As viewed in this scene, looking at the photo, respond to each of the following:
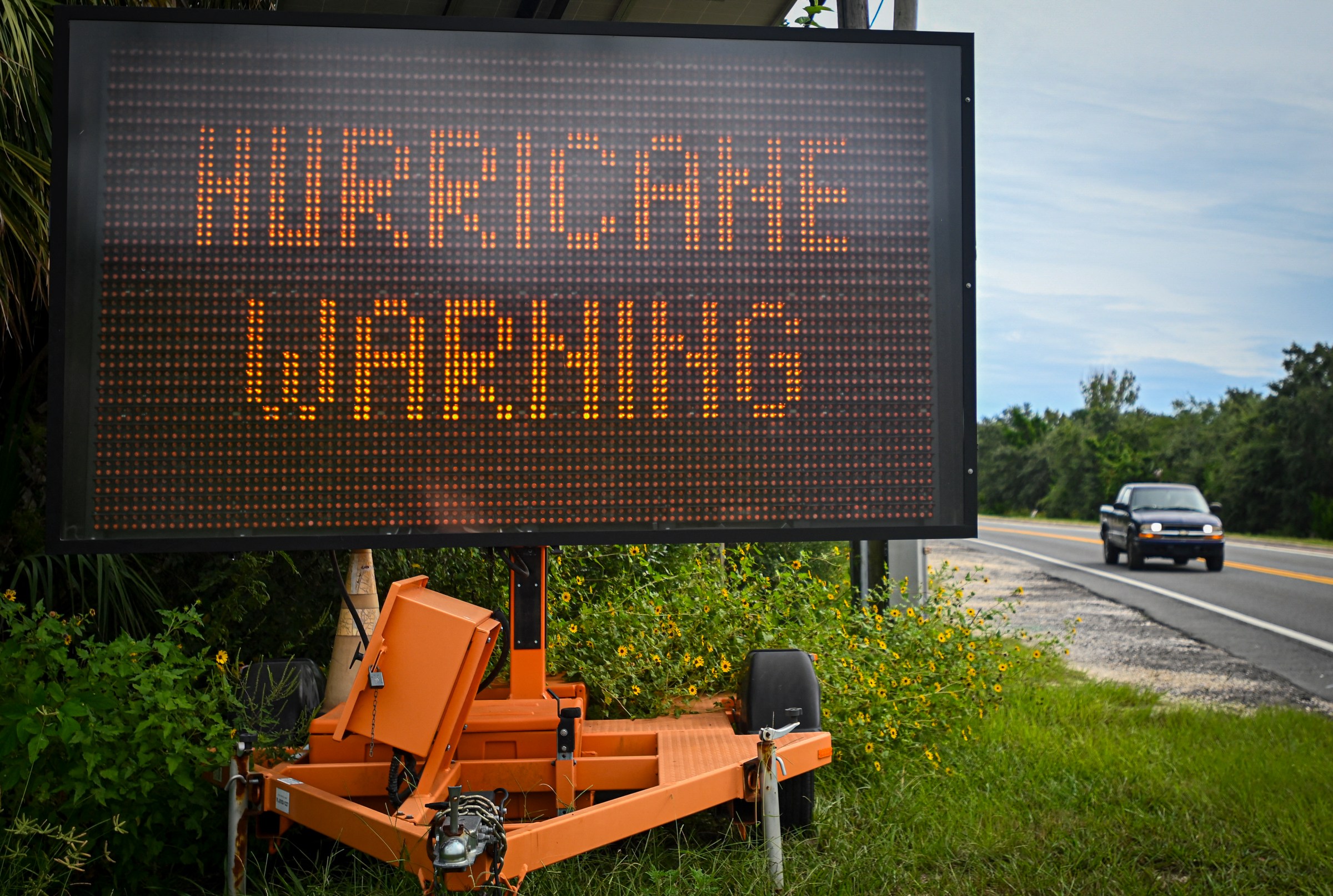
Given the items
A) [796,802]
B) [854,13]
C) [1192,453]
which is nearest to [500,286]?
[796,802]

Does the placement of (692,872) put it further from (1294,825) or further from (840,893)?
(1294,825)

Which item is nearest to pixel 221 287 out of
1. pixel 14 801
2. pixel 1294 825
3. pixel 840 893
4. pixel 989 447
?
pixel 14 801

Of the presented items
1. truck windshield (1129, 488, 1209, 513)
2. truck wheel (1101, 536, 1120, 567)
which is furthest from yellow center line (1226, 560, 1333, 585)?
truck wheel (1101, 536, 1120, 567)

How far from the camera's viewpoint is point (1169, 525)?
17109 millimetres

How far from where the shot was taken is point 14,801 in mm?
2852

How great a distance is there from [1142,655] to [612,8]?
7.86 meters

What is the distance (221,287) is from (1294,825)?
14.1 ft

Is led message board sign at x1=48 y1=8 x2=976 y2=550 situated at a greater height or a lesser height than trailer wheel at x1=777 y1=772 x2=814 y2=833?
greater

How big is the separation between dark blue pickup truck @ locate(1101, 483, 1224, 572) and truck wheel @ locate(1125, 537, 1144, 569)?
10 mm

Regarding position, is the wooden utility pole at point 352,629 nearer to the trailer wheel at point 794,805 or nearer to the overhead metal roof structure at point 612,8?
the trailer wheel at point 794,805

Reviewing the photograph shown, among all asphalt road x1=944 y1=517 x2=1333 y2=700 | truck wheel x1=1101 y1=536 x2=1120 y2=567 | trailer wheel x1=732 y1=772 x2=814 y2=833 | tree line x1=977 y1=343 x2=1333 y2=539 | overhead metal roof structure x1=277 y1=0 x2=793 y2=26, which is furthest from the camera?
tree line x1=977 y1=343 x2=1333 y2=539

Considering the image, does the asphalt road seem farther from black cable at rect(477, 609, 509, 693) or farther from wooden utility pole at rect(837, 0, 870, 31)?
black cable at rect(477, 609, 509, 693)

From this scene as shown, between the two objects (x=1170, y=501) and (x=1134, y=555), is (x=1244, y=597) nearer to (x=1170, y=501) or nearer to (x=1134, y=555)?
(x=1134, y=555)

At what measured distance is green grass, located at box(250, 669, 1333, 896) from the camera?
3.07 meters
